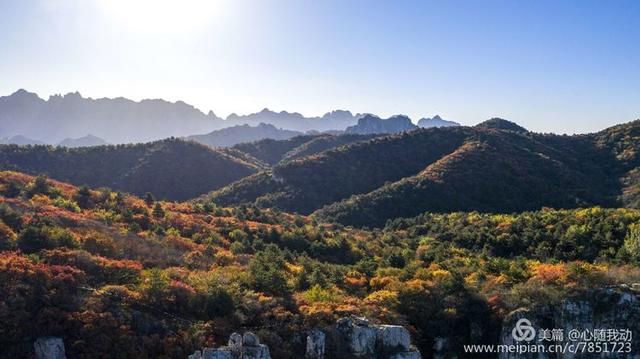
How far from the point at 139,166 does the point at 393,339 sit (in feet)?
295

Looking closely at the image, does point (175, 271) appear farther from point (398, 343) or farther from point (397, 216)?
point (397, 216)

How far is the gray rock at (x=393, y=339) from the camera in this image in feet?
59.2

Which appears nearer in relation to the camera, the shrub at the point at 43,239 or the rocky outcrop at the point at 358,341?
the rocky outcrop at the point at 358,341

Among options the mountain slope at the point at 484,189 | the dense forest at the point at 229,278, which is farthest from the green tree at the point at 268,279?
the mountain slope at the point at 484,189

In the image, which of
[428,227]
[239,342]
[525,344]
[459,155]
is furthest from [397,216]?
[239,342]

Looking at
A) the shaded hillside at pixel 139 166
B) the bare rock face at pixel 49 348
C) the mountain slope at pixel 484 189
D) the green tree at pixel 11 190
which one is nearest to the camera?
the bare rock face at pixel 49 348

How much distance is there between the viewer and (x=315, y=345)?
17.4m

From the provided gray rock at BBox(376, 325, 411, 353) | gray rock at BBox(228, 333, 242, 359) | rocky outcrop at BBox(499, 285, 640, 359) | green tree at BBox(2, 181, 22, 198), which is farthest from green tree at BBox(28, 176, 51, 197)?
rocky outcrop at BBox(499, 285, 640, 359)

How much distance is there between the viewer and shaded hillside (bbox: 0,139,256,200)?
90125 mm

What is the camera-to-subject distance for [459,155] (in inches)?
3211

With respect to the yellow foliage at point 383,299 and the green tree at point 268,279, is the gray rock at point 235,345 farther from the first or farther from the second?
the yellow foliage at point 383,299

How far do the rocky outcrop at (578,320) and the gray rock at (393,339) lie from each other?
14.9 feet

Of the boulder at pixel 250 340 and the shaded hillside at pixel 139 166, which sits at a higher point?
the shaded hillside at pixel 139 166

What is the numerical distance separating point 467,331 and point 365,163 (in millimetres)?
70274
